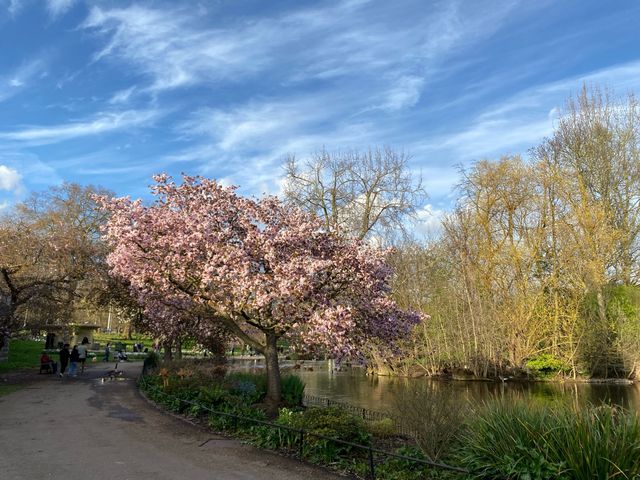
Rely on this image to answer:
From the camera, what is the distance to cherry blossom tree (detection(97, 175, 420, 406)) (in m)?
11.8

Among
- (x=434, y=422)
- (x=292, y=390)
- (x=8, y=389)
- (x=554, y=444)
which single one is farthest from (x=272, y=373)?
(x=8, y=389)

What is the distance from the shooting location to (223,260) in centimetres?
1193

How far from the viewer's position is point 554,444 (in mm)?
6922

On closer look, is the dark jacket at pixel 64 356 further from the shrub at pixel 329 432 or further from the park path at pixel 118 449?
the shrub at pixel 329 432

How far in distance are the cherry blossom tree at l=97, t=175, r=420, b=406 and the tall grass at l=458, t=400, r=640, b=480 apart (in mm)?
4224

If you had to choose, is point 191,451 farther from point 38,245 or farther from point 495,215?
point 495,215

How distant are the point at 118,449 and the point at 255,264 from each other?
5170 millimetres

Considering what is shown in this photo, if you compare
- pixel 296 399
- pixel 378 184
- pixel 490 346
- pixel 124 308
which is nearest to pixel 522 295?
pixel 490 346

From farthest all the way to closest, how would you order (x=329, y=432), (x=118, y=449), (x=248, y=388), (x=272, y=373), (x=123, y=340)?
1. (x=123, y=340)
2. (x=248, y=388)
3. (x=272, y=373)
4. (x=118, y=449)
5. (x=329, y=432)

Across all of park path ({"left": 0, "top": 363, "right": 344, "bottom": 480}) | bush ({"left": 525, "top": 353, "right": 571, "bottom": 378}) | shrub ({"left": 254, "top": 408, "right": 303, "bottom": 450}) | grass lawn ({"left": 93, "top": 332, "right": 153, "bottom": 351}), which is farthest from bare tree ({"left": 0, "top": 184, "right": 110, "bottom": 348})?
grass lawn ({"left": 93, "top": 332, "right": 153, "bottom": 351})

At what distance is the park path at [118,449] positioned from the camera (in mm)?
8147

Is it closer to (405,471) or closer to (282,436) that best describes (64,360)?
(282,436)

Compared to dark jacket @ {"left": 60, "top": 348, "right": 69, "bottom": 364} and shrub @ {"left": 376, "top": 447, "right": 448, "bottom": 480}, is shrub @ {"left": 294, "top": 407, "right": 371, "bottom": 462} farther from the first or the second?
dark jacket @ {"left": 60, "top": 348, "right": 69, "bottom": 364}

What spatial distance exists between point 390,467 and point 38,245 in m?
21.1
